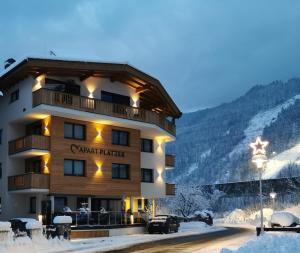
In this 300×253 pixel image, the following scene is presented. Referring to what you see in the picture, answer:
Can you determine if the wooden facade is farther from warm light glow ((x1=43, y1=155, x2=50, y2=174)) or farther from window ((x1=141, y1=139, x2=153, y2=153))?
window ((x1=141, y1=139, x2=153, y2=153))

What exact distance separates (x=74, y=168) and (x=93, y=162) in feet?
5.22

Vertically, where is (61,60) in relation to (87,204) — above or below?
above

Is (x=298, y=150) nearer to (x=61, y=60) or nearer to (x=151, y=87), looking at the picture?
(x=151, y=87)

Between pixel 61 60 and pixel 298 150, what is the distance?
12381 cm

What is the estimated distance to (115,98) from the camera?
Result: 37906mm

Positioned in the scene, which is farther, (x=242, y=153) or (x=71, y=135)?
(x=242, y=153)

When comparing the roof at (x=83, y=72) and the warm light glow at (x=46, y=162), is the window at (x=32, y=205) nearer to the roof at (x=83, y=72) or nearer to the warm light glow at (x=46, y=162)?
the warm light glow at (x=46, y=162)

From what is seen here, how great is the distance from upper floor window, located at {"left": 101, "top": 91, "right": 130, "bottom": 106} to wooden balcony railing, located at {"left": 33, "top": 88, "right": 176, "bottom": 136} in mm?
1572

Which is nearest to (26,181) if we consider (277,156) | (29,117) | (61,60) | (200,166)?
(29,117)

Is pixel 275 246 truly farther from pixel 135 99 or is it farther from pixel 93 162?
pixel 135 99

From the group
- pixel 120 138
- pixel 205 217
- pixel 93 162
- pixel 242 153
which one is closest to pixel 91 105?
pixel 93 162

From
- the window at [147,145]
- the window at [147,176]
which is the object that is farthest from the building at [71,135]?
the window at [147,145]

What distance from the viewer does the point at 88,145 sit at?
3456 cm

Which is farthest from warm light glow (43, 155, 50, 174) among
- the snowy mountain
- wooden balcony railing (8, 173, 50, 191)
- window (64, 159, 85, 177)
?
the snowy mountain
